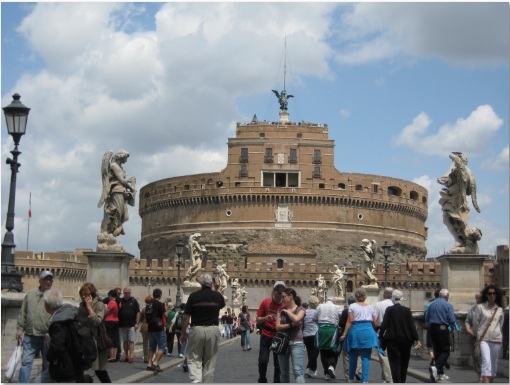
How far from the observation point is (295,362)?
417 inches

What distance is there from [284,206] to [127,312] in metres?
71.8

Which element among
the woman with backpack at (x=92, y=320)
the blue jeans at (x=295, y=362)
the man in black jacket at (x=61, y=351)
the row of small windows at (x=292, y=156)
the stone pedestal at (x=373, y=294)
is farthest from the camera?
the row of small windows at (x=292, y=156)

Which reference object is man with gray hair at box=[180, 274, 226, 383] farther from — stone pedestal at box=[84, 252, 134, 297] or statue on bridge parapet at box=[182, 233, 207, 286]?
statue on bridge parapet at box=[182, 233, 207, 286]

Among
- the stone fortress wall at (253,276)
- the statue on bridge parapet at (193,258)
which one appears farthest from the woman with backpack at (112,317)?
the stone fortress wall at (253,276)

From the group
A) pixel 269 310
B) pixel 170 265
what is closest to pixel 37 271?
pixel 170 265

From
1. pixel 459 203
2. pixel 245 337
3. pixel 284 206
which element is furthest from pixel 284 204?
pixel 459 203

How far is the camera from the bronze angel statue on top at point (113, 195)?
1547 cm

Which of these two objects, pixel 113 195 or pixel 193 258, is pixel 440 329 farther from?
pixel 193 258

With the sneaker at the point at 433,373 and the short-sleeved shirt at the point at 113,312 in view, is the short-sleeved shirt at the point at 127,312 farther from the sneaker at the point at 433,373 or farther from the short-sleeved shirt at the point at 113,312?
the sneaker at the point at 433,373

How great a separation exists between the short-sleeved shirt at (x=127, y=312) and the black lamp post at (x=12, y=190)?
225 cm

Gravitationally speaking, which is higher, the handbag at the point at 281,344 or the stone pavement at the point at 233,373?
the handbag at the point at 281,344

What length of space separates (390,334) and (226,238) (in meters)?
75.7

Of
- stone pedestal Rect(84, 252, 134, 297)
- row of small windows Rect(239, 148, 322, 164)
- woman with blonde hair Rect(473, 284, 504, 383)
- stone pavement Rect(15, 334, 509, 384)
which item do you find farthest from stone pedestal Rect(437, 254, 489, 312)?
row of small windows Rect(239, 148, 322, 164)

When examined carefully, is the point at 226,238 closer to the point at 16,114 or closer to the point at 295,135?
the point at 295,135
